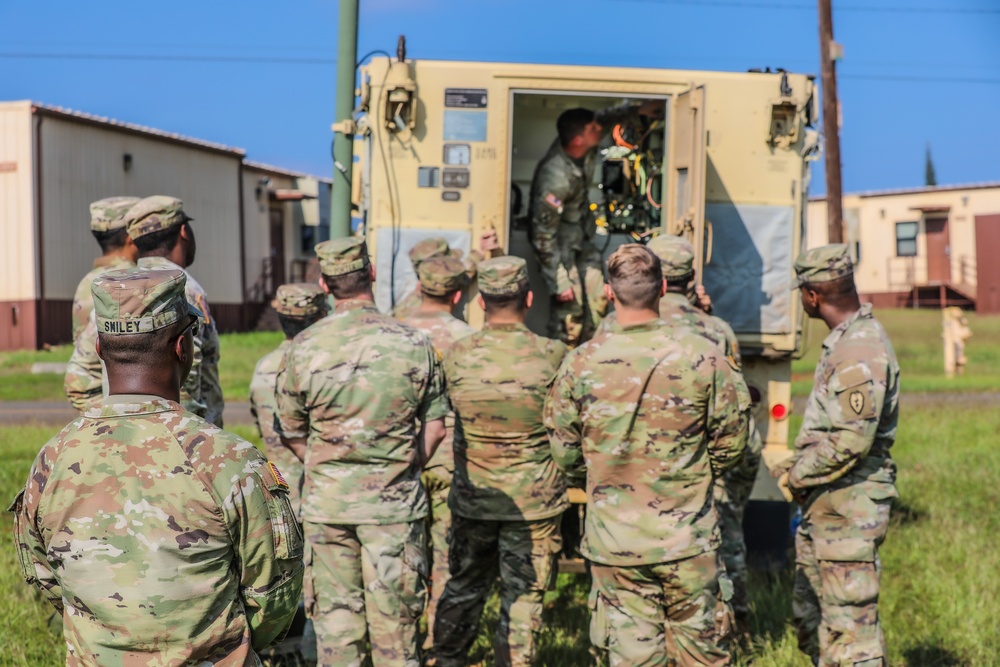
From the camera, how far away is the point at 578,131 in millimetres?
7336

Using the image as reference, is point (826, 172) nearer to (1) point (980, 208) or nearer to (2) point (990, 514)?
(2) point (990, 514)

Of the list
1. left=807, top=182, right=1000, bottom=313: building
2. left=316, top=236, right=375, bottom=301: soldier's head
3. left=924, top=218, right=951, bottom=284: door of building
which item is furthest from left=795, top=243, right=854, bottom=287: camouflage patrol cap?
left=924, top=218, right=951, bottom=284: door of building

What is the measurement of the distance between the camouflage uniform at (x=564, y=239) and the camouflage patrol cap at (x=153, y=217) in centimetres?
310

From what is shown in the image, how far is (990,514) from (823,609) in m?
4.24

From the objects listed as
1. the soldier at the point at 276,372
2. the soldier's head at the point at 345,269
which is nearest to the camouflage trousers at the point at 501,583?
the soldier at the point at 276,372

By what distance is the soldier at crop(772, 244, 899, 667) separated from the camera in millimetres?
4512

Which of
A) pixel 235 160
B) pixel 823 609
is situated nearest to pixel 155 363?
pixel 823 609

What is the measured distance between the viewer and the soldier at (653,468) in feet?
13.2

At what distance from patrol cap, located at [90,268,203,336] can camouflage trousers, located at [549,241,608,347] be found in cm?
489

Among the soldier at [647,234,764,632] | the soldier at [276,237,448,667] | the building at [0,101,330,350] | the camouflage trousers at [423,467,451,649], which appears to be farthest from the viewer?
the building at [0,101,330,350]

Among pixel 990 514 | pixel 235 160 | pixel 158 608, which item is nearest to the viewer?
pixel 158 608

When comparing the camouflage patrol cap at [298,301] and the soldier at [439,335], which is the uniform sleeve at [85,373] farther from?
the soldier at [439,335]

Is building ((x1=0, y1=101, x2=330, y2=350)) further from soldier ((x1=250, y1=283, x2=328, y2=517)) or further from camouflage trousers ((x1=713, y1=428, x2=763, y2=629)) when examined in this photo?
camouflage trousers ((x1=713, y1=428, x2=763, y2=629))

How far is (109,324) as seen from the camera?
2479 mm
